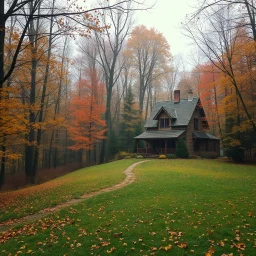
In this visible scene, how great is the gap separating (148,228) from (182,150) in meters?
20.3

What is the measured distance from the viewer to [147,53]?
3616 centimetres

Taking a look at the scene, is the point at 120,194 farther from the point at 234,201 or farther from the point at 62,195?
the point at 234,201

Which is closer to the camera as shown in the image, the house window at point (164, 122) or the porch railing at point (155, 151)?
the porch railing at point (155, 151)

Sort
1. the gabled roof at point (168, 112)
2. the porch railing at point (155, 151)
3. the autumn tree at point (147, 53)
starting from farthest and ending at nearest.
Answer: the autumn tree at point (147, 53)
the gabled roof at point (168, 112)
the porch railing at point (155, 151)

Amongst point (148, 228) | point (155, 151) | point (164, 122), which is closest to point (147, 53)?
point (164, 122)

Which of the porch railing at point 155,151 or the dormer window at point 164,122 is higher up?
the dormer window at point 164,122

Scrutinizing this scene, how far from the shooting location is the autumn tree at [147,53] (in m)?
35.7

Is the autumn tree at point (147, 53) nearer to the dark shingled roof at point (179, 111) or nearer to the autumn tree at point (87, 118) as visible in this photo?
the dark shingled roof at point (179, 111)

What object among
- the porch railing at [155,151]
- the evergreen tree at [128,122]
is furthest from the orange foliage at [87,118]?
the evergreen tree at [128,122]

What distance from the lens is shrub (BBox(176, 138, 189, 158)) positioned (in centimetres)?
2500

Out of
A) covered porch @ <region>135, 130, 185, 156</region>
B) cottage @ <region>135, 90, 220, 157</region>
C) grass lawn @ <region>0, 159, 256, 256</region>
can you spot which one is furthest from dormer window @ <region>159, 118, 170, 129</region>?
grass lawn @ <region>0, 159, 256, 256</region>

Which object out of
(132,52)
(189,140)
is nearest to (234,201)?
(189,140)

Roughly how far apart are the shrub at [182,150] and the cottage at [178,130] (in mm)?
991

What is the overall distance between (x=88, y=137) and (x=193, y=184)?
20.4 meters
